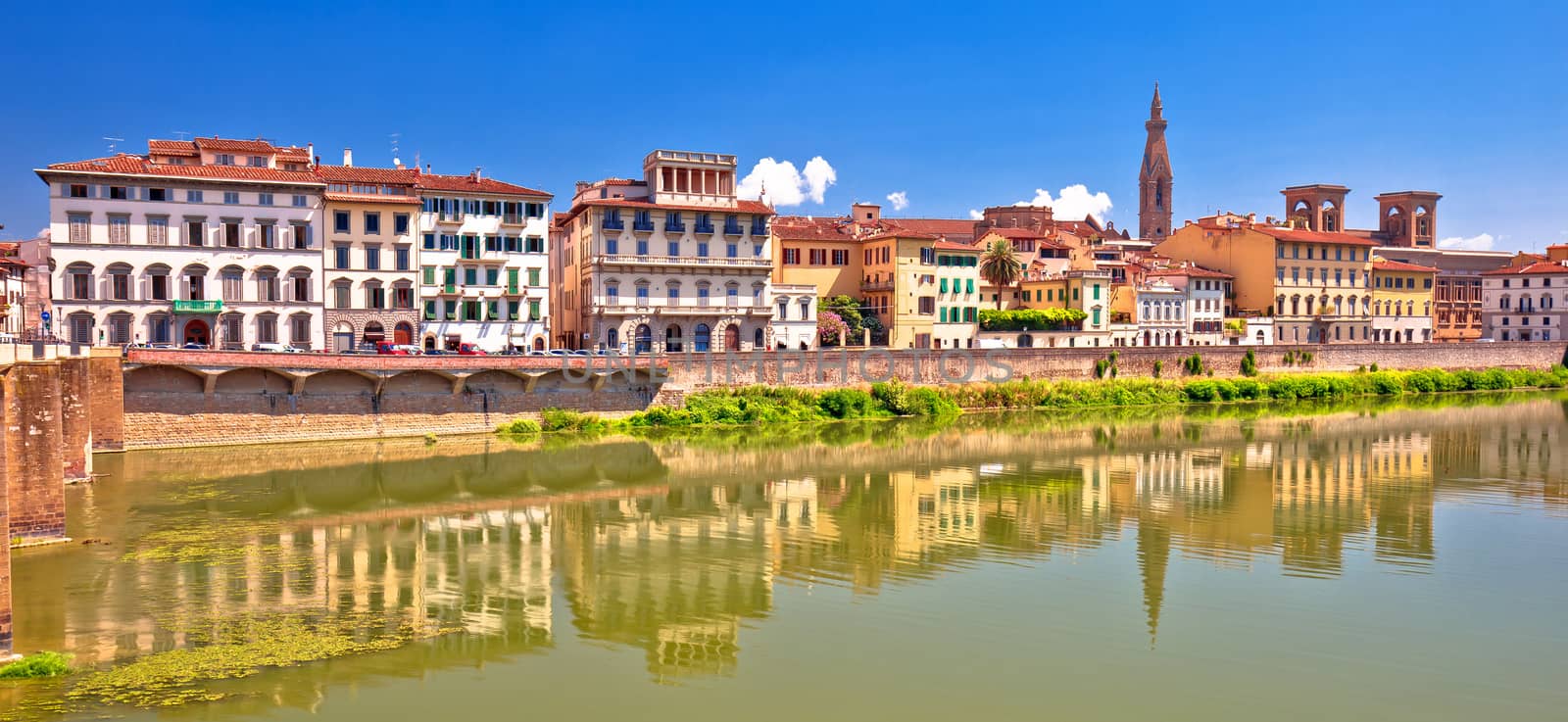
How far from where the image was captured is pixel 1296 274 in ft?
260

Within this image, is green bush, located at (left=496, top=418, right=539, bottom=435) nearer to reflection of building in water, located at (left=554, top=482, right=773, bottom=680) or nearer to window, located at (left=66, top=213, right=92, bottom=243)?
reflection of building in water, located at (left=554, top=482, right=773, bottom=680)

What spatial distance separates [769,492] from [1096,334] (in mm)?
42083

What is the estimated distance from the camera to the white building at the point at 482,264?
51719 millimetres

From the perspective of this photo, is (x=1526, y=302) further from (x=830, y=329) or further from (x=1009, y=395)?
(x=830, y=329)

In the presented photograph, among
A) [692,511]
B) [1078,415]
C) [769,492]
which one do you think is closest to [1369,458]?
[1078,415]

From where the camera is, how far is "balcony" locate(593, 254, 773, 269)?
54469mm

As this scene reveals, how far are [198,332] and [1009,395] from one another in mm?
36697

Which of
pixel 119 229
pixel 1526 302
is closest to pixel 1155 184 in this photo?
pixel 1526 302

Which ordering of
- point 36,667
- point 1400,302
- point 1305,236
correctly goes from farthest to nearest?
point 1400,302
point 1305,236
point 36,667

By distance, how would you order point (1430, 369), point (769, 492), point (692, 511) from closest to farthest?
point (692, 511) → point (769, 492) → point (1430, 369)

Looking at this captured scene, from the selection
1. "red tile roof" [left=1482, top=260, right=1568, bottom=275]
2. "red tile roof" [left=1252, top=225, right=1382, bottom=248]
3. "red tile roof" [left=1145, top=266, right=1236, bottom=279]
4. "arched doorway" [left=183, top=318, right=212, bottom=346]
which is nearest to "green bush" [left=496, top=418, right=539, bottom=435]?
"arched doorway" [left=183, top=318, right=212, bottom=346]

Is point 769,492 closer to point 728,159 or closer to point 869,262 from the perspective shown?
point 728,159

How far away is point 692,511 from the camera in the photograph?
29922 millimetres

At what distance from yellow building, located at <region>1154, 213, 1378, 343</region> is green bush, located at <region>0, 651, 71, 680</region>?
75.9 metres
